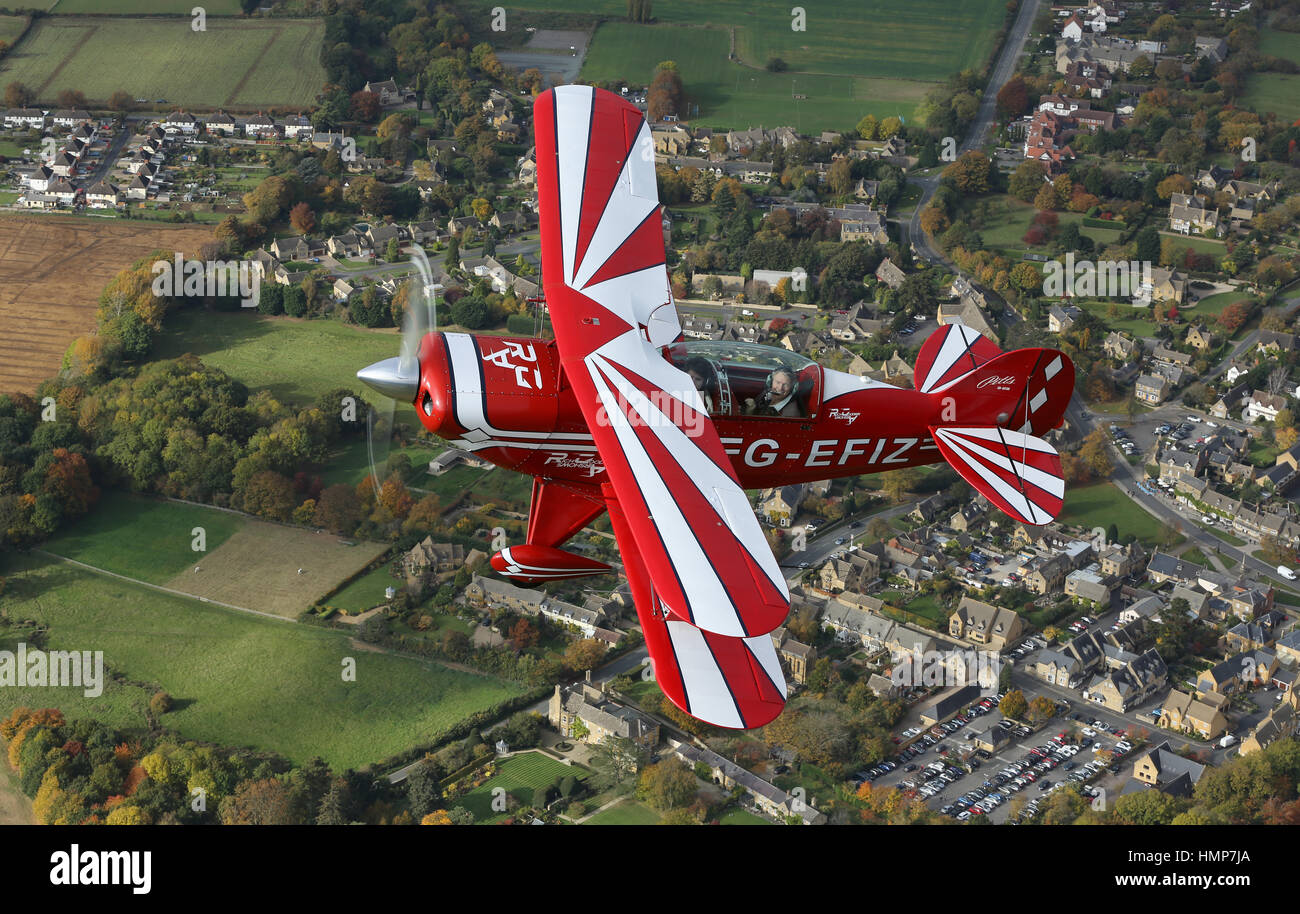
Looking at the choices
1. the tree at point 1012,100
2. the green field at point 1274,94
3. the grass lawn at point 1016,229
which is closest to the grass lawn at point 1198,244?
the grass lawn at point 1016,229

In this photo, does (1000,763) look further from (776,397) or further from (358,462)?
(358,462)

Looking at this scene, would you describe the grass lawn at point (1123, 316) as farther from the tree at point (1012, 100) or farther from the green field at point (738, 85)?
the tree at point (1012, 100)

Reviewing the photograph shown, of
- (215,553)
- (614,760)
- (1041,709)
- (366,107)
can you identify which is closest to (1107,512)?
(1041,709)

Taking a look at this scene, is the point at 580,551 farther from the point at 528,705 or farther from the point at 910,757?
the point at 910,757

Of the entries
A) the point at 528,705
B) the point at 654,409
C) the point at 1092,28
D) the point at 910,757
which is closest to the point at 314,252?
the point at 528,705

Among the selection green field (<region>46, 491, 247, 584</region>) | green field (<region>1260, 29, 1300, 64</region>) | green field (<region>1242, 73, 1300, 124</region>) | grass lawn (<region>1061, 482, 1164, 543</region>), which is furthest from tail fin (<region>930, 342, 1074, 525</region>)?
green field (<region>1260, 29, 1300, 64</region>)
